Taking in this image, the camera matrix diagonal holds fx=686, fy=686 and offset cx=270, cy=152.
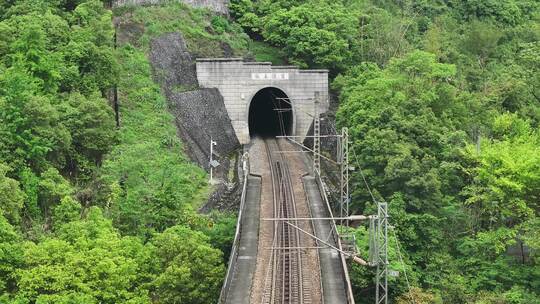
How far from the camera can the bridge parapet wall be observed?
46.3 metres

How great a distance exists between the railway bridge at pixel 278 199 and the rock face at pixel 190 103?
1.00 m

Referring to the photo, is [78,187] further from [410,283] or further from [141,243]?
[410,283]

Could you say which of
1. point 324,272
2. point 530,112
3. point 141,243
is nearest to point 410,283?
point 324,272

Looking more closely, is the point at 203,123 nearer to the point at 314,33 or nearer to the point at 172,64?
the point at 172,64

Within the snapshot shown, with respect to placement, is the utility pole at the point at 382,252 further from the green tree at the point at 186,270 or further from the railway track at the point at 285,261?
the green tree at the point at 186,270

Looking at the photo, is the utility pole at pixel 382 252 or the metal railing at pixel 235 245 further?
the metal railing at pixel 235 245

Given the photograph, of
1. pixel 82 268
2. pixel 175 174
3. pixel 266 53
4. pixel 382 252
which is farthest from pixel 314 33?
pixel 82 268

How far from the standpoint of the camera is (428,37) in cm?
5184

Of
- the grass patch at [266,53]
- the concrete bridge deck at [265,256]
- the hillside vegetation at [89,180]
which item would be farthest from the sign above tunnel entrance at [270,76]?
the concrete bridge deck at [265,256]

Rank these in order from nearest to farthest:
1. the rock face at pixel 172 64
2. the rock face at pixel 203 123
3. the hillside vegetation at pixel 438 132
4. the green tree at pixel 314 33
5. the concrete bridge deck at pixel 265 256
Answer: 1. the concrete bridge deck at pixel 265 256
2. the hillside vegetation at pixel 438 132
3. the rock face at pixel 203 123
4. the rock face at pixel 172 64
5. the green tree at pixel 314 33

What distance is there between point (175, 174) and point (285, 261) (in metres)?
8.55

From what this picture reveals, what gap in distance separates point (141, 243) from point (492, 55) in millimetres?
36815

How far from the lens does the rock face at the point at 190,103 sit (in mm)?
41438

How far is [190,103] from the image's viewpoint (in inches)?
1703
